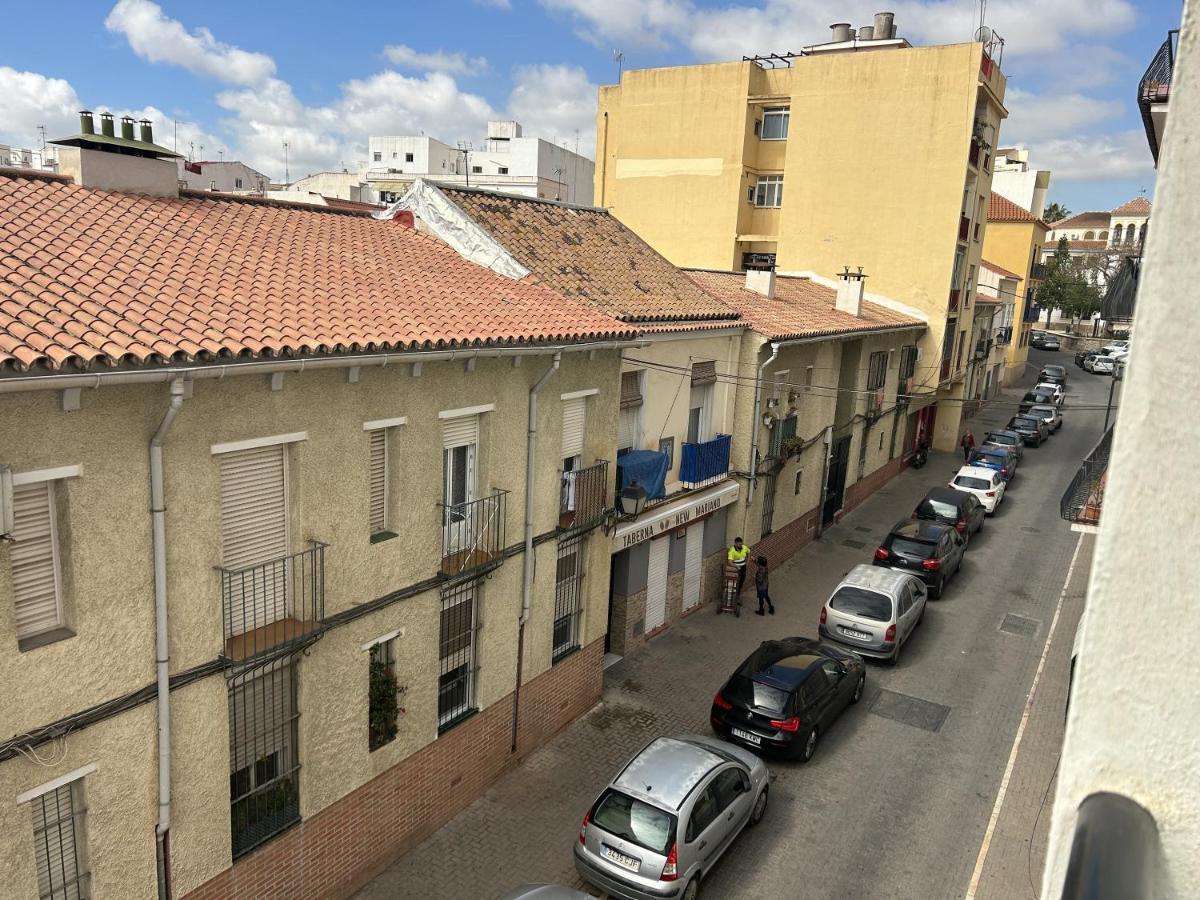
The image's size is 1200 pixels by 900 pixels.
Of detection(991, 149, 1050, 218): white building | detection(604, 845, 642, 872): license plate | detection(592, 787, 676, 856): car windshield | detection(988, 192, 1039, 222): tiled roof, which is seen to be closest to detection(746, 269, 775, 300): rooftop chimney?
detection(592, 787, 676, 856): car windshield

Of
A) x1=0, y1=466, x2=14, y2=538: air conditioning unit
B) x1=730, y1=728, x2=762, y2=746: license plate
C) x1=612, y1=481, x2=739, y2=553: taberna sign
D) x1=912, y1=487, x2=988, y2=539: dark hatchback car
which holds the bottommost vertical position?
x1=730, y1=728, x2=762, y2=746: license plate

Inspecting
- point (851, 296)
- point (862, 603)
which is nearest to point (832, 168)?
point (851, 296)

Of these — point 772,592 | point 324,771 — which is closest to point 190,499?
point 324,771

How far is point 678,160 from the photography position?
34.2 m

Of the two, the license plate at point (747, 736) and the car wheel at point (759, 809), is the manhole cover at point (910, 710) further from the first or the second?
the car wheel at point (759, 809)

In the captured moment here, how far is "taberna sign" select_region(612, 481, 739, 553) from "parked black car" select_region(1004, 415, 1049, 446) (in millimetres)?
25290

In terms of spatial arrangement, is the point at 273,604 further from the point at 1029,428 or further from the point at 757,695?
the point at 1029,428

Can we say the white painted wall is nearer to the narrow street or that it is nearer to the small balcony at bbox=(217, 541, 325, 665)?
the small balcony at bbox=(217, 541, 325, 665)

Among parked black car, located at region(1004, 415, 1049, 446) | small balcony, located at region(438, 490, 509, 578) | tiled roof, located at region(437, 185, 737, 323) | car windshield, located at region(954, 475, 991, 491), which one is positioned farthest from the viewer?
parked black car, located at region(1004, 415, 1049, 446)

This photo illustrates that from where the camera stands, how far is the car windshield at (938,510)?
24266 mm

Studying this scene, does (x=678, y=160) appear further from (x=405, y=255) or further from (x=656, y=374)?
(x=405, y=255)

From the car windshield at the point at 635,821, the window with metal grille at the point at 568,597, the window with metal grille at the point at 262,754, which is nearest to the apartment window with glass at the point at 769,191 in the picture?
the window with metal grille at the point at 568,597

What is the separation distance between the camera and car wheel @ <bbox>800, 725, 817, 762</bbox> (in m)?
13.6

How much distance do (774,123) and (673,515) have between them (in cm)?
2195
